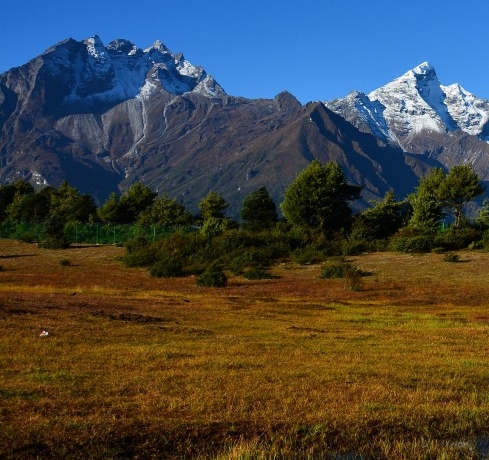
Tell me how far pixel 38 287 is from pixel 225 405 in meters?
44.4

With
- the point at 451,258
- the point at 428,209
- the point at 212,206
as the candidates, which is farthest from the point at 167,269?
the point at 212,206

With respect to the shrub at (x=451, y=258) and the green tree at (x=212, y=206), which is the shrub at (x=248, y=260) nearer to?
the shrub at (x=451, y=258)

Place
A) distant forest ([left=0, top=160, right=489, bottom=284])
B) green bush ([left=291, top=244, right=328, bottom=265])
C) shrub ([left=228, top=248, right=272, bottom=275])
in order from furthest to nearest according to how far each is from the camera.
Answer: distant forest ([left=0, top=160, right=489, bottom=284]), green bush ([left=291, top=244, right=328, bottom=265]), shrub ([left=228, top=248, right=272, bottom=275])

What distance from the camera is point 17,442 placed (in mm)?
10891

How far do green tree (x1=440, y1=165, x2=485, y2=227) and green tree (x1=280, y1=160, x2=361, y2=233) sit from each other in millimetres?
15703

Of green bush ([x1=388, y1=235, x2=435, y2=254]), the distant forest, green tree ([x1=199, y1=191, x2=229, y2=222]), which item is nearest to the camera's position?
green bush ([x1=388, y1=235, x2=435, y2=254])

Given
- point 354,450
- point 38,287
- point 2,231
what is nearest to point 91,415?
point 354,450

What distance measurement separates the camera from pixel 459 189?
10431 centimetres

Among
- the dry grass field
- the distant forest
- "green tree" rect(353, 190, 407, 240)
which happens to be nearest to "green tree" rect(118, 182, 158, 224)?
the distant forest

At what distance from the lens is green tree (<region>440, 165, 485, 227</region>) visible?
342ft

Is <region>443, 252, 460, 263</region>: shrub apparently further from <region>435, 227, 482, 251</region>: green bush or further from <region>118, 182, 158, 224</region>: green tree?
<region>118, 182, 158, 224</region>: green tree

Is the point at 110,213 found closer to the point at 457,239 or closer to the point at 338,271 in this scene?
the point at 457,239

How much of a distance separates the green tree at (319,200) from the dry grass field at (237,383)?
63381 millimetres

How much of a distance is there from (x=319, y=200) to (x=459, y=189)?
A: 23.8m
